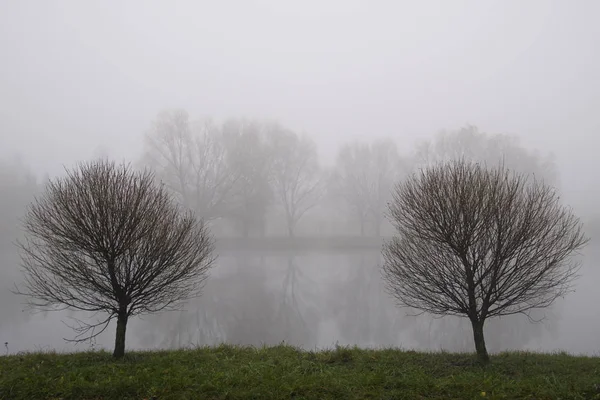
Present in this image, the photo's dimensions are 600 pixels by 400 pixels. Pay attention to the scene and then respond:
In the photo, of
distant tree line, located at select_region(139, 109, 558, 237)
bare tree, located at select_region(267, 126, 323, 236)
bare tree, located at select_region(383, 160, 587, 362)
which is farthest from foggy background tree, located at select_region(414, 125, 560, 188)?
bare tree, located at select_region(383, 160, 587, 362)

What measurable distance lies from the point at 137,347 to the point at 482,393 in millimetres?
10991

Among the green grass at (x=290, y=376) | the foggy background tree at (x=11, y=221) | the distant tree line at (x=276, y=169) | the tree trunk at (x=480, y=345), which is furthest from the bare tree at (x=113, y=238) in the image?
the distant tree line at (x=276, y=169)

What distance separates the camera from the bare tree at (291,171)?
51016 millimetres

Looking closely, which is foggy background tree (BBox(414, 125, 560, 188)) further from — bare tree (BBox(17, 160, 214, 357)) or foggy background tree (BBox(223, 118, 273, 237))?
bare tree (BBox(17, 160, 214, 357))

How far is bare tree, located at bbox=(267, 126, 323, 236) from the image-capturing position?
167 ft

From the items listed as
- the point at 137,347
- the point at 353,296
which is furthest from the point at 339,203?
the point at 137,347

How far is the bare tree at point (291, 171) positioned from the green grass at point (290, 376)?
41.0 m

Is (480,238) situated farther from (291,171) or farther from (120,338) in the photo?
(291,171)

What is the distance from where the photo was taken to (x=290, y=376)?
266 inches

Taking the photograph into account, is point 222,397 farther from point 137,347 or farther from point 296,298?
point 296,298

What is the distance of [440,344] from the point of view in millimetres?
13023

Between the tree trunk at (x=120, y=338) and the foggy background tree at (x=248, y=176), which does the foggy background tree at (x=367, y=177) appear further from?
the tree trunk at (x=120, y=338)

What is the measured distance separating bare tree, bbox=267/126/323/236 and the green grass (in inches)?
1615

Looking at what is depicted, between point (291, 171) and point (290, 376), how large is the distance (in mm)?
46010
